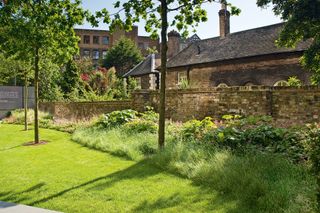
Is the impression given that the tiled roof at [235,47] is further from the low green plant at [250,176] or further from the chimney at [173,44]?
the low green plant at [250,176]

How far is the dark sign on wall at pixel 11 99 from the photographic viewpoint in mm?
26078

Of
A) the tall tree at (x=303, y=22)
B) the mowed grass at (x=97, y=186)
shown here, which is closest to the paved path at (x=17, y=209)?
the mowed grass at (x=97, y=186)

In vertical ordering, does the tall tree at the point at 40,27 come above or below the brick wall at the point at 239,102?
above

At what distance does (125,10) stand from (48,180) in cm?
411

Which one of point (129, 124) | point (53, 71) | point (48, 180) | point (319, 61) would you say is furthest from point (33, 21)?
point (53, 71)

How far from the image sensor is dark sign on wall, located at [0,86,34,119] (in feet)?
85.6

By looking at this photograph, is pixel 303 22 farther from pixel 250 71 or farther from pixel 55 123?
pixel 55 123

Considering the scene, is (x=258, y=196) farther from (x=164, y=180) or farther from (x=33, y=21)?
(x=33, y=21)

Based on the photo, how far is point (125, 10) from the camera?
24.7ft

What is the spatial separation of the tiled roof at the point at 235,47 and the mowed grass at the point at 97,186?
1738 centimetres

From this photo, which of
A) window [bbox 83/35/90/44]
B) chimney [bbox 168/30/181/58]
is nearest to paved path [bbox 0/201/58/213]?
chimney [bbox 168/30/181/58]

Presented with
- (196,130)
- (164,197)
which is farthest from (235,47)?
(164,197)

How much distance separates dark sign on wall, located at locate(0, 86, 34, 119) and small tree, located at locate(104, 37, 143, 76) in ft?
78.4

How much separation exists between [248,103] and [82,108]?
11542mm
